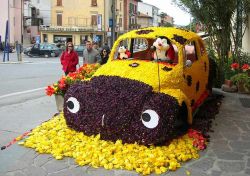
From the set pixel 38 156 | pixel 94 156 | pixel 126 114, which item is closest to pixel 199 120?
pixel 126 114

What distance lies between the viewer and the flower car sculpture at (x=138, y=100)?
5.79m

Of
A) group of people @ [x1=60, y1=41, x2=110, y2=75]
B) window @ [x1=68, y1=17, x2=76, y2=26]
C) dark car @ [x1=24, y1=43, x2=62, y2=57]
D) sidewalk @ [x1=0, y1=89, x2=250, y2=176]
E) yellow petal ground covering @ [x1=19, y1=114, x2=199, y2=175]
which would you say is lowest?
sidewalk @ [x1=0, y1=89, x2=250, y2=176]

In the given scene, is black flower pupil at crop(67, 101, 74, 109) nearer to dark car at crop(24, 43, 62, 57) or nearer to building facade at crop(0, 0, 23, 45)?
dark car at crop(24, 43, 62, 57)

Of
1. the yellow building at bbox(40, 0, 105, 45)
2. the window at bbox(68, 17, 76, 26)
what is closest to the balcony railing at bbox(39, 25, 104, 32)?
the yellow building at bbox(40, 0, 105, 45)

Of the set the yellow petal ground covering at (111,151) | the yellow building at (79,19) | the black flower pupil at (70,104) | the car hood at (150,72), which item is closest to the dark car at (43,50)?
the yellow building at (79,19)

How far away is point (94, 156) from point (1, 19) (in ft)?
160

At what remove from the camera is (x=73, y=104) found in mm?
6426

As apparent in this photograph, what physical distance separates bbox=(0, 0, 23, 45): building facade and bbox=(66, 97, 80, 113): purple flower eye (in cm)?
4686

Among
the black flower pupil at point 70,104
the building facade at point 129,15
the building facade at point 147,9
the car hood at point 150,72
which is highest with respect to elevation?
the building facade at point 147,9

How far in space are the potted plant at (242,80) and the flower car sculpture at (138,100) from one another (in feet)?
12.7

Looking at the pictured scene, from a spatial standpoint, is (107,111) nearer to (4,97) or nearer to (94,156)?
(94,156)

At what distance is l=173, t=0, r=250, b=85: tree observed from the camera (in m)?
11.9

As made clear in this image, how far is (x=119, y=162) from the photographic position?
542 centimetres

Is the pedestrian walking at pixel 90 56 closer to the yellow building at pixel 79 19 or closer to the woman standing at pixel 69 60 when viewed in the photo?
the woman standing at pixel 69 60
